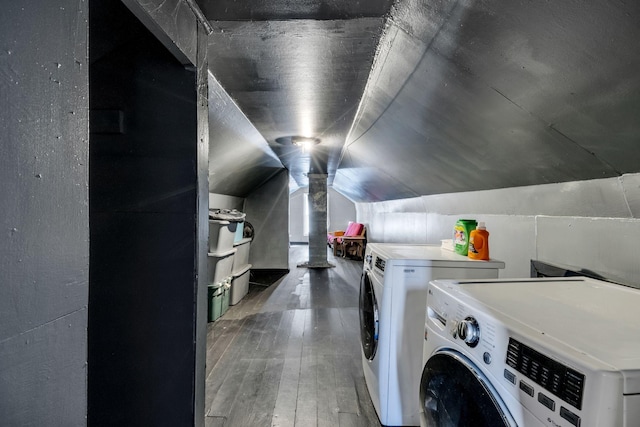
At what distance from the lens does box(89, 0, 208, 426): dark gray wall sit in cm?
124

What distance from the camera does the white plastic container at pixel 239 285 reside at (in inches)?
146

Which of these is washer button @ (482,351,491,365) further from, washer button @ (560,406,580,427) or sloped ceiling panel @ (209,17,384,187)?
sloped ceiling panel @ (209,17,384,187)

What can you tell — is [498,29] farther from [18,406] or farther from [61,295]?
[18,406]

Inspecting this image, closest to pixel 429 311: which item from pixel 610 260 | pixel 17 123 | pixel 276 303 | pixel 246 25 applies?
pixel 610 260

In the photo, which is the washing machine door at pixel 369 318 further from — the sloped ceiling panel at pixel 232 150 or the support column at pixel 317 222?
the support column at pixel 317 222

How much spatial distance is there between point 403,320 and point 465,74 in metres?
1.08

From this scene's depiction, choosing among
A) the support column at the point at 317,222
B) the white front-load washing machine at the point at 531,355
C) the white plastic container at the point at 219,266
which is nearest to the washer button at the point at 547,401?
the white front-load washing machine at the point at 531,355

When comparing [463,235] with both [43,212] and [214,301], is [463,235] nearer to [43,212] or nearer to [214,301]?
[43,212]

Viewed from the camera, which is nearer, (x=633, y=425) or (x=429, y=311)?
(x=633, y=425)

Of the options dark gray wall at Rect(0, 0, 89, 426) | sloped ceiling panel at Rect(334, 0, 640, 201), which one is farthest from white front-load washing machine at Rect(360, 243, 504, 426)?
dark gray wall at Rect(0, 0, 89, 426)

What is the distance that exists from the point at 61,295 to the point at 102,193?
31.7 inches

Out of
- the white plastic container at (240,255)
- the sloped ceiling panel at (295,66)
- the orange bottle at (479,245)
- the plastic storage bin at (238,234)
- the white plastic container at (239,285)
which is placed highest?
the sloped ceiling panel at (295,66)

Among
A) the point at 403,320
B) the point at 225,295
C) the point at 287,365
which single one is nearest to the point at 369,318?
the point at 403,320

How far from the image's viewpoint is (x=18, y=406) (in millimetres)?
503
